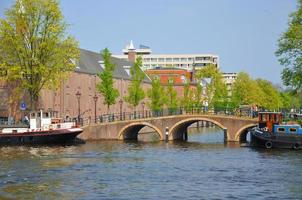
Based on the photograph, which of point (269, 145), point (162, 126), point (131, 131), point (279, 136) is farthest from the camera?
point (131, 131)

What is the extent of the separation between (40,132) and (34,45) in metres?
10.5

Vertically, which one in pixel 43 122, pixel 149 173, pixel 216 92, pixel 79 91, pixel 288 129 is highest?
pixel 216 92

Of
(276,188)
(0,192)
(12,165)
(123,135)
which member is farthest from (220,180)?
(123,135)

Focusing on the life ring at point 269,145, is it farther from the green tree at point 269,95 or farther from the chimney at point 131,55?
the chimney at point 131,55

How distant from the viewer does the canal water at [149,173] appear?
113ft

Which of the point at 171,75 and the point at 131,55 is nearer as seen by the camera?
the point at 171,75

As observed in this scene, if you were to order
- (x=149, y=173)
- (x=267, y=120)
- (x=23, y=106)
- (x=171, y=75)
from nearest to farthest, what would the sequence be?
(x=149, y=173) → (x=267, y=120) → (x=23, y=106) → (x=171, y=75)

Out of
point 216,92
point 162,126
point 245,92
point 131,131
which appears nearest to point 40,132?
point 162,126

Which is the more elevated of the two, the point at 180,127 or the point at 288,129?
the point at 180,127

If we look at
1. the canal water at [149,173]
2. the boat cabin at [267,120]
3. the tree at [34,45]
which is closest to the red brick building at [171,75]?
the tree at [34,45]

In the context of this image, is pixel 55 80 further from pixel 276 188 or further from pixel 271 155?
pixel 276 188

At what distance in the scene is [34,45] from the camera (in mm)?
71375

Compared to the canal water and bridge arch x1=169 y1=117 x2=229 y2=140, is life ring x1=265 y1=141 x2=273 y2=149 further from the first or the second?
bridge arch x1=169 y1=117 x2=229 y2=140

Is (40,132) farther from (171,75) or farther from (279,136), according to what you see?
(171,75)
